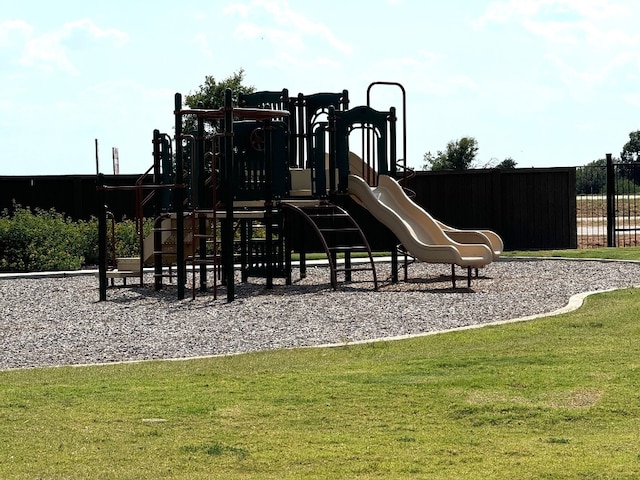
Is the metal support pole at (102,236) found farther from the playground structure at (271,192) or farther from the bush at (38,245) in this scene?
the bush at (38,245)

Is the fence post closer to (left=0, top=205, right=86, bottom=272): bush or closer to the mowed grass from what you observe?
the mowed grass

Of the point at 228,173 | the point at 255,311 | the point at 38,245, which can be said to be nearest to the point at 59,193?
the point at 38,245

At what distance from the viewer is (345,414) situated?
8.24 m

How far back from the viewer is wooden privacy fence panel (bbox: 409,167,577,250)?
95.0 ft

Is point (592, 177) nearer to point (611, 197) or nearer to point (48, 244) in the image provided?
point (611, 197)

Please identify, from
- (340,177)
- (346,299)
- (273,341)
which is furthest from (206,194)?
(273,341)

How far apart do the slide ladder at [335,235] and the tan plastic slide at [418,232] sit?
51 cm

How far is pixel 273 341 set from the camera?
40.5ft

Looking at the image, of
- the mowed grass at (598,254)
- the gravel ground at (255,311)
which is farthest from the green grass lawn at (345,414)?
the mowed grass at (598,254)

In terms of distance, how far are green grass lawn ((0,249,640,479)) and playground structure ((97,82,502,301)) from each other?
6.70 m

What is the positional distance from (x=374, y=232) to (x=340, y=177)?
934cm

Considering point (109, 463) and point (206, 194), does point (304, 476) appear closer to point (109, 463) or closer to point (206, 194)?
point (109, 463)

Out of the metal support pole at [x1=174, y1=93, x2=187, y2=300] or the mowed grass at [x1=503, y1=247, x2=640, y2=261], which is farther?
the mowed grass at [x1=503, y1=247, x2=640, y2=261]

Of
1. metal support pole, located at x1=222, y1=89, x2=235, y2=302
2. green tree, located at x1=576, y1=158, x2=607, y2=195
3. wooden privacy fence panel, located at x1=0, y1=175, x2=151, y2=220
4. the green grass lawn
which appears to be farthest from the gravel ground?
green tree, located at x1=576, y1=158, x2=607, y2=195
